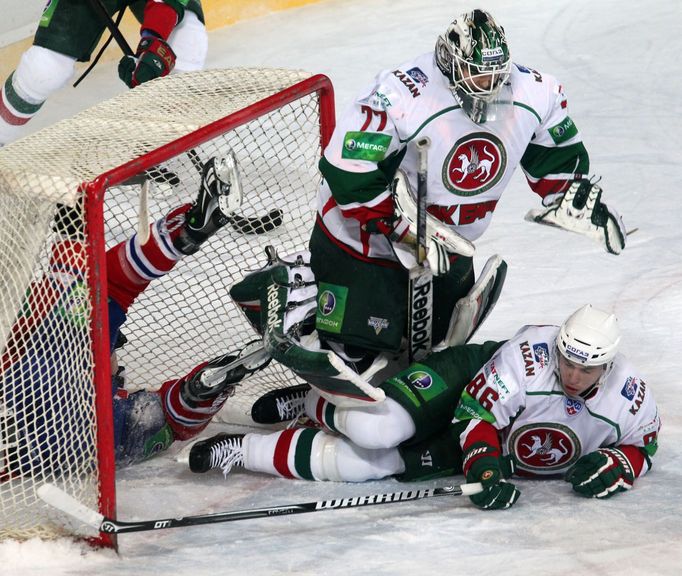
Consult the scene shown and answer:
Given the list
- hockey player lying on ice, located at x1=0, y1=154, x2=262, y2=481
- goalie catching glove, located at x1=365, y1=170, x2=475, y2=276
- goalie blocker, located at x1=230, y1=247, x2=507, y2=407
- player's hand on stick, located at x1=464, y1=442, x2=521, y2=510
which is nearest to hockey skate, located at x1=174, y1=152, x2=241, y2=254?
hockey player lying on ice, located at x1=0, y1=154, x2=262, y2=481

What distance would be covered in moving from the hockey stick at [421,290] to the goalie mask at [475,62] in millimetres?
142

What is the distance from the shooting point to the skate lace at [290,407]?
3447mm

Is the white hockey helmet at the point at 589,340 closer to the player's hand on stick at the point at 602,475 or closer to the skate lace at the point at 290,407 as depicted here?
the player's hand on stick at the point at 602,475

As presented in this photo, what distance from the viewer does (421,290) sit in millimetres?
3203

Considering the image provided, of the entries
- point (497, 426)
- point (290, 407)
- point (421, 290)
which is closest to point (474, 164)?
point (421, 290)

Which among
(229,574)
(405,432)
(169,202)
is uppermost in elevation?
(169,202)

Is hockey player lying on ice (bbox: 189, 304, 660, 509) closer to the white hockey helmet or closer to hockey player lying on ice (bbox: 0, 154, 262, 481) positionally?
the white hockey helmet

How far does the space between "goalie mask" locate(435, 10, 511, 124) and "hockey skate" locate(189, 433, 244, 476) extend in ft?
3.16

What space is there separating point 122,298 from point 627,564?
54.6 inches

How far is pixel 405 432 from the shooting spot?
10.1 feet

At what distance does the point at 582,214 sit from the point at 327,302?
64cm

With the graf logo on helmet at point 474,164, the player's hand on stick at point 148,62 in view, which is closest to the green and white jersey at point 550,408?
the graf logo on helmet at point 474,164

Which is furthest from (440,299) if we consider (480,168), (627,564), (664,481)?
(627,564)

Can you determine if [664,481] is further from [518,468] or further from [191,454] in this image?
[191,454]
